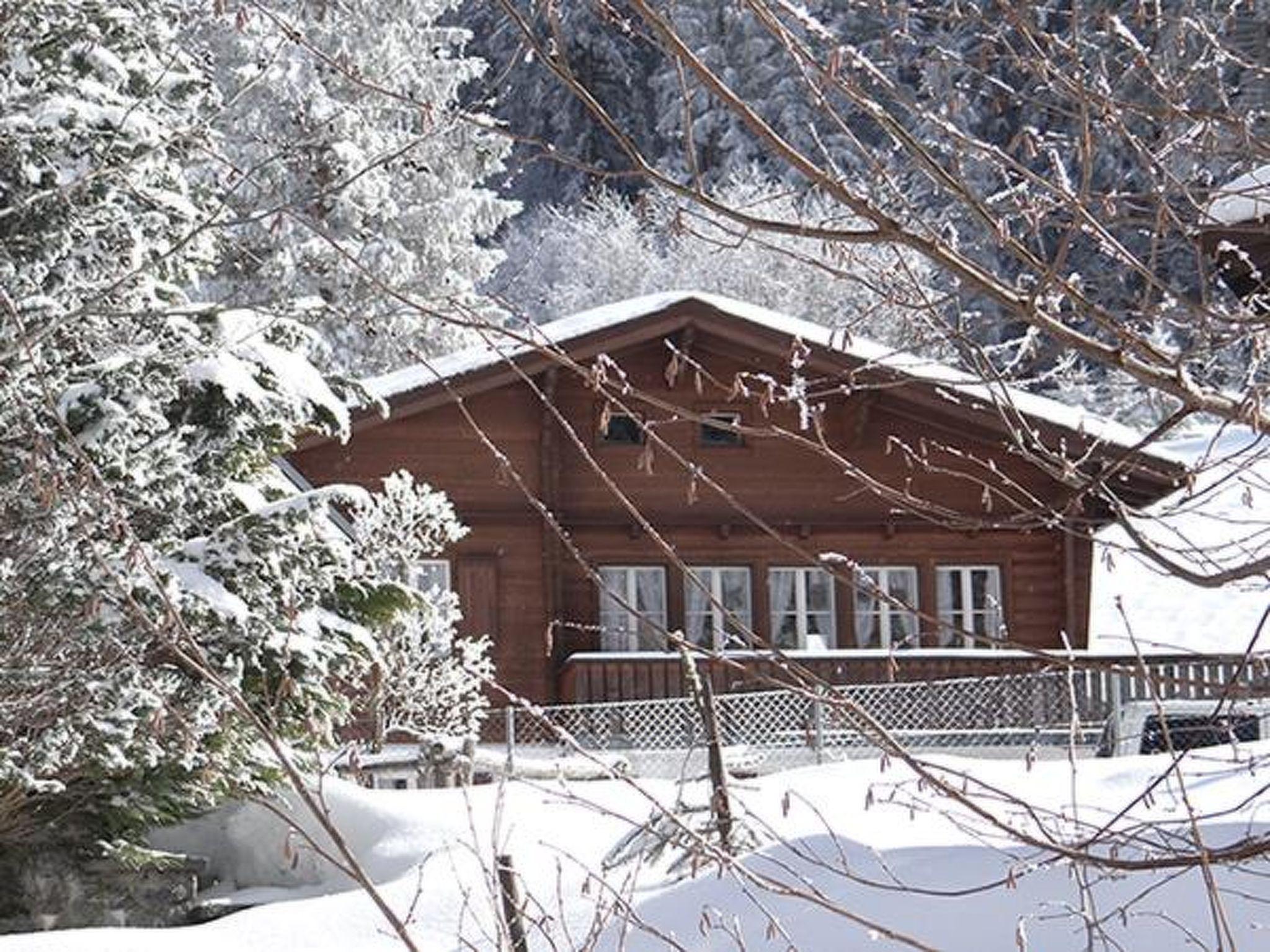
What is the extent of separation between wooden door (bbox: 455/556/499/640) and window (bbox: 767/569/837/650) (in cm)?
307

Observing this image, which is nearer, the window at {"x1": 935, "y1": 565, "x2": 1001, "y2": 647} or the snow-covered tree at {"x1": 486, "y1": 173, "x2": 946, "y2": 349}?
A: the window at {"x1": 935, "y1": 565, "x2": 1001, "y2": 647}

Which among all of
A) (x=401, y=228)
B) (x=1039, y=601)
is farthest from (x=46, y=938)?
(x=401, y=228)

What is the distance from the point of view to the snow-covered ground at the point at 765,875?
8.02 meters

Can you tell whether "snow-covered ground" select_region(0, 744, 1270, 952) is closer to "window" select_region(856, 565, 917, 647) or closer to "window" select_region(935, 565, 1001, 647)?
"window" select_region(856, 565, 917, 647)

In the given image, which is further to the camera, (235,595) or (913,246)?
(235,595)

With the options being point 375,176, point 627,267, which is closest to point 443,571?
point 375,176

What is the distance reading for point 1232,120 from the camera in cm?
286

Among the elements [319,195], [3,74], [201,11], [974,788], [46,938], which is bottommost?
[46,938]

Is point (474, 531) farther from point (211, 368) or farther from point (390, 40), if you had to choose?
point (390, 40)

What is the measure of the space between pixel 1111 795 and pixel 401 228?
1144 inches

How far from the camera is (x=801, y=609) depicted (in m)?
24.5

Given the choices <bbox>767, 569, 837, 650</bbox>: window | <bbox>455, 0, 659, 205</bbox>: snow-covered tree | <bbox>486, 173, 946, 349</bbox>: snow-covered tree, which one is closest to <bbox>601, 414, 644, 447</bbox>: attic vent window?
<bbox>767, 569, 837, 650</bbox>: window

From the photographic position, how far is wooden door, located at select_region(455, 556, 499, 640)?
2384 centimetres

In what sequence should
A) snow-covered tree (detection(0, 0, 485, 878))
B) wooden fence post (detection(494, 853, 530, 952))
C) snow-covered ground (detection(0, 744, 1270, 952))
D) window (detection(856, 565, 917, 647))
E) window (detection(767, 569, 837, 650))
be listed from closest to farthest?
1. wooden fence post (detection(494, 853, 530, 952))
2. snow-covered ground (detection(0, 744, 1270, 952))
3. snow-covered tree (detection(0, 0, 485, 878))
4. window (detection(856, 565, 917, 647))
5. window (detection(767, 569, 837, 650))
